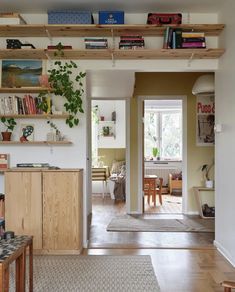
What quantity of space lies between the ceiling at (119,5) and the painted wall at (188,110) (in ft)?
7.74

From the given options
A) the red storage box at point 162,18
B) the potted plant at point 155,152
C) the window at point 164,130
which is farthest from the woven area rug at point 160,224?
the window at point 164,130

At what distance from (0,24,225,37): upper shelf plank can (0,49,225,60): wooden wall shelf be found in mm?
242

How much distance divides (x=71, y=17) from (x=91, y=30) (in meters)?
0.26

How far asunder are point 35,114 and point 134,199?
2995 mm

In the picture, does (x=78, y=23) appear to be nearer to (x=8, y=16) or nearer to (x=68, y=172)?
(x=8, y=16)

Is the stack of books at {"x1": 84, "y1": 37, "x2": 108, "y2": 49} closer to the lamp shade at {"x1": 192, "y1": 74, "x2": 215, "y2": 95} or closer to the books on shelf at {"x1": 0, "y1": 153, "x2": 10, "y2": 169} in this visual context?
the books on shelf at {"x1": 0, "y1": 153, "x2": 10, "y2": 169}

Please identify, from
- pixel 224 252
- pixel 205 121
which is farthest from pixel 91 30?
pixel 205 121

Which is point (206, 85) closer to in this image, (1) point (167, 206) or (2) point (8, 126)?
(1) point (167, 206)

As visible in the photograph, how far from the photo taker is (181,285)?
3037 millimetres

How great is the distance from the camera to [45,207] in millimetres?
3832

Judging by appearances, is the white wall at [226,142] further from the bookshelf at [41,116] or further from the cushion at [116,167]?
the cushion at [116,167]

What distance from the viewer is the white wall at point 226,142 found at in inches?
143

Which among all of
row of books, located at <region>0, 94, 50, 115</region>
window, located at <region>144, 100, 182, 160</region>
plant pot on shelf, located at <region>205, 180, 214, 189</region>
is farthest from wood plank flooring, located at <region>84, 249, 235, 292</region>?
window, located at <region>144, 100, 182, 160</region>

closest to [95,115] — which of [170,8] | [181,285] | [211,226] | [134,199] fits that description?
[134,199]
